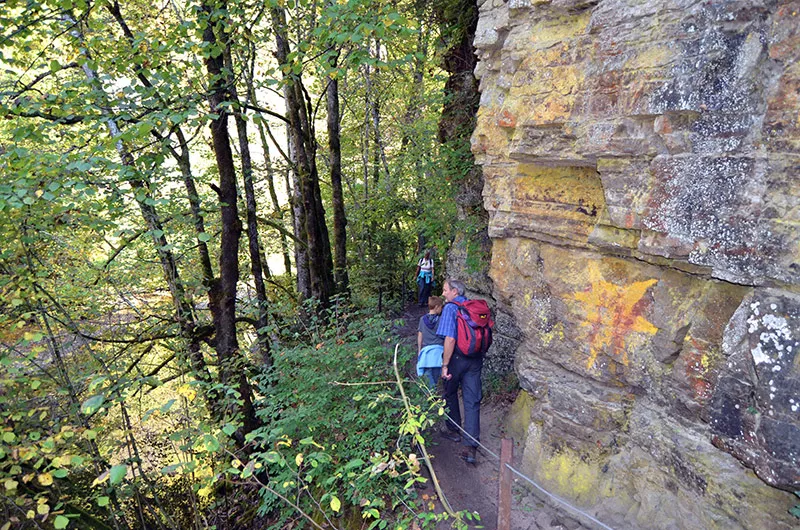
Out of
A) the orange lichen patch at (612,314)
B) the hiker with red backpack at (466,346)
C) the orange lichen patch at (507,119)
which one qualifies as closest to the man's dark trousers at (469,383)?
the hiker with red backpack at (466,346)

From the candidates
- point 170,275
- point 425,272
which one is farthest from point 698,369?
point 425,272

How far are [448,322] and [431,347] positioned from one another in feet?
2.39

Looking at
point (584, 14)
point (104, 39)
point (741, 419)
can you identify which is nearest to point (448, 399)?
point (741, 419)

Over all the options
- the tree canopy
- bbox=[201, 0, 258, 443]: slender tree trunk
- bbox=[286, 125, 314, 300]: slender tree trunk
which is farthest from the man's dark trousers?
bbox=[286, 125, 314, 300]: slender tree trunk

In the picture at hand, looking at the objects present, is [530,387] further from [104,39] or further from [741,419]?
[104,39]

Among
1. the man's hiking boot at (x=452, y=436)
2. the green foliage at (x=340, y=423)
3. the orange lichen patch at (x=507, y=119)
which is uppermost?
the orange lichen patch at (x=507, y=119)

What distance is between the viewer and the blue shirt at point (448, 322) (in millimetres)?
5812

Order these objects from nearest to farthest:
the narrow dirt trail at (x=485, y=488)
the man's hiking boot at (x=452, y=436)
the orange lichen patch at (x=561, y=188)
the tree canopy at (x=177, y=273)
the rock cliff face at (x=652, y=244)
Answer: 1. the rock cliff face at (x=652, y=244)
2. the tree canopy at (x=177, y=273)
3. the orange lichen patch at (x=561, y=188)
4. the narrow dirt trail at (x=485, y=488)
5. the man's hiking boot at (x=452, y=436)

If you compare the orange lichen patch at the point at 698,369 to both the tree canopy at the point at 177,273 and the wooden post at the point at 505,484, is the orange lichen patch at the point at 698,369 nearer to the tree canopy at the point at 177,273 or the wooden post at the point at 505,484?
the wooden post at the point at 505,484

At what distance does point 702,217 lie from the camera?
3768mm

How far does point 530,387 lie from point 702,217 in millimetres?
3035

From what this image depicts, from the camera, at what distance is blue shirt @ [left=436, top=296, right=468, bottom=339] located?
5.81 meters

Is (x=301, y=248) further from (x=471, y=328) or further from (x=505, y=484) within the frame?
(x=505, y=484)

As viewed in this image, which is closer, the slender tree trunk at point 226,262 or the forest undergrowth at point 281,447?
the forest undergrowth at point 281,447
